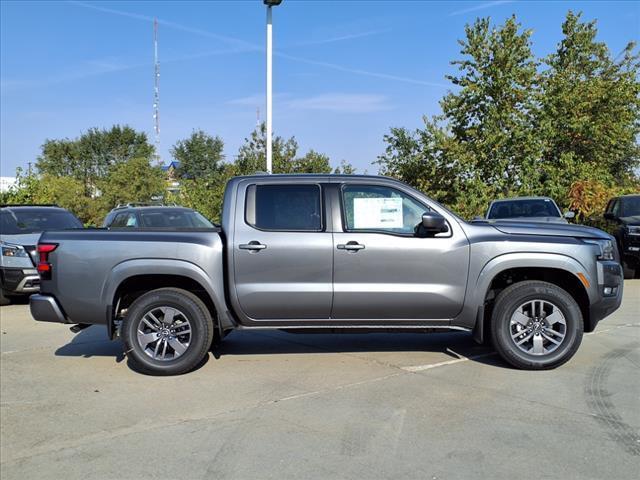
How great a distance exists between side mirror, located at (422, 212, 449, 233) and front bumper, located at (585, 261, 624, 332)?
60.7 inches

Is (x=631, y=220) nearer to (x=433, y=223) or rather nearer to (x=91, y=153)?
(x=433, y=223)

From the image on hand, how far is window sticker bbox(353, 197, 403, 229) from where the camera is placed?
5.79 meters

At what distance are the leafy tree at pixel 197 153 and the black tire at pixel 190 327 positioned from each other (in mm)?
54226

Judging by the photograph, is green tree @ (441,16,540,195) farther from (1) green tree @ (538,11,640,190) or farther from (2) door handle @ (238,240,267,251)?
(2) door handle @ (238,240,267,251)

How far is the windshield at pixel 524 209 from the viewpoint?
1304 centimetres

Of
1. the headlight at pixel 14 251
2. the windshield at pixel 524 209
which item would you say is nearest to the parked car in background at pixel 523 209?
the windshield at pixel 524 209

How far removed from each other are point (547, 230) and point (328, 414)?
9.23 ft

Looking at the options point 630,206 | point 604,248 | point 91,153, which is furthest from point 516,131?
point 91,153

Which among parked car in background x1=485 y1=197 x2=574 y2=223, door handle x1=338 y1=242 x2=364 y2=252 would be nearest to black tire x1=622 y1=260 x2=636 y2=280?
parked car in background x1=485 y1=197 x2=574 y2=223

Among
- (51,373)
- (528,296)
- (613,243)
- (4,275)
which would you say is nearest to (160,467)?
(51,373)

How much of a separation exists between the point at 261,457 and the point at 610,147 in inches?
865

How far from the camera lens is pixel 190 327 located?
5.77m

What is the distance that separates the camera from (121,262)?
18.7 ft

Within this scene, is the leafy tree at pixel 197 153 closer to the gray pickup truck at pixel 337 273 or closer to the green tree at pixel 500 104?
the green tree at pixel 500 104
